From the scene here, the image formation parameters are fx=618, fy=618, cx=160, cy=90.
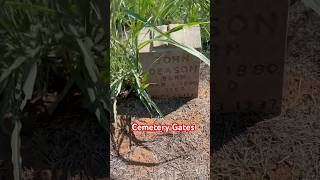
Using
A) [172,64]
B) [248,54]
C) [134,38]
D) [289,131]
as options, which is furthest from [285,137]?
[134,38]

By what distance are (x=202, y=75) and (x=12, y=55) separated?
3.14 feet

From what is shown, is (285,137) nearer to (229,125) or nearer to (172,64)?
(229,125)

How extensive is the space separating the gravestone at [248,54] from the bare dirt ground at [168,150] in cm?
31

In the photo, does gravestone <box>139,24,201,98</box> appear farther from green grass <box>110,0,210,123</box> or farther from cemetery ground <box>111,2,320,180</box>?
cemetery ground <box>111,2,320,180</box>

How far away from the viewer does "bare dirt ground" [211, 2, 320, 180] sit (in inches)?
63.0

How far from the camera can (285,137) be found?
5.37ft

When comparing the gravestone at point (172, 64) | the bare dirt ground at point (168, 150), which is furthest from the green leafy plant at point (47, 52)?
the gravestone at point (172, 64)

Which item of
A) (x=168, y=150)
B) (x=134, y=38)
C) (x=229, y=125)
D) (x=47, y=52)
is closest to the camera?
(x=47, y=52)

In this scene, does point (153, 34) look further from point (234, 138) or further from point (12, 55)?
point (12, 55)

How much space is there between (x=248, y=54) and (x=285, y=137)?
29 cm

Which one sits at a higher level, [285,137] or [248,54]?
[248,54]

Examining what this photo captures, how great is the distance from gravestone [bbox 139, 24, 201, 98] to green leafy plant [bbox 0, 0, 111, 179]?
573mm

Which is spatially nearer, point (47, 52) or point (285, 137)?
point (47, 52)

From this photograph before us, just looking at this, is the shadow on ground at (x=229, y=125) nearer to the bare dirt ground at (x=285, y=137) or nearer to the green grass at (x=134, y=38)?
the bare dirt ground at (x=285, y=137)
